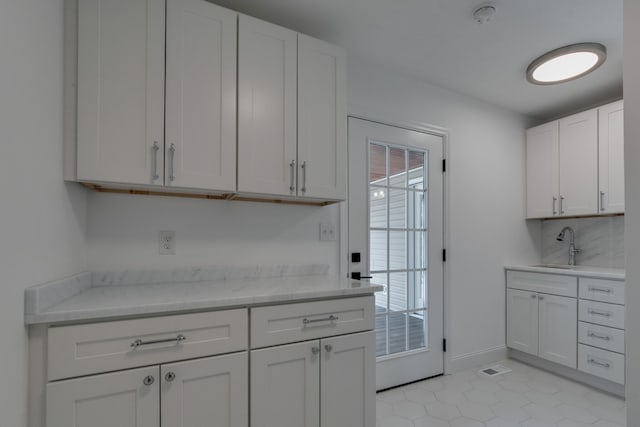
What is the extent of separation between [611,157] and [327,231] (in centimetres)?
246

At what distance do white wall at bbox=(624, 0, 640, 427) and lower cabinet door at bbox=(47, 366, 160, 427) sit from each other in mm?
1615

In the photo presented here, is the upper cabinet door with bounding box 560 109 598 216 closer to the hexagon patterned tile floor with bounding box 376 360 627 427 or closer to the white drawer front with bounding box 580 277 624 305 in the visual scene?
the white drawer front with bounding box 580 277 624 305

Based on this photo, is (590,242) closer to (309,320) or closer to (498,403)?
(498,403)

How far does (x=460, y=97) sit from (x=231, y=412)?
2.91 metres

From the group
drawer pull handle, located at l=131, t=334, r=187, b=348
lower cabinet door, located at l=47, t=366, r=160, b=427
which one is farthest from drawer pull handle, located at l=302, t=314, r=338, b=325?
lower cabinet door, located at l=47, t=366, r=160, b=427

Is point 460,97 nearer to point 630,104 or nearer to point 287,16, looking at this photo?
point 287,16

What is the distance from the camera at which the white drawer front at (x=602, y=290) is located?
2383 millimetres

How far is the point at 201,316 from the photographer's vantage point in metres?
1.32

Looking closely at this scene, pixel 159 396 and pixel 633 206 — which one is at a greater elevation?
pixel 633 206

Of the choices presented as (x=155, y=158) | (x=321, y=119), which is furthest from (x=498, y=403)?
(x=155, y=158)

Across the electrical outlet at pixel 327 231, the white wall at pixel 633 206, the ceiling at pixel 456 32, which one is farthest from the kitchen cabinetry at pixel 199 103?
the white wall at pixel 633 206

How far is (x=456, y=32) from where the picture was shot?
6.82 ft

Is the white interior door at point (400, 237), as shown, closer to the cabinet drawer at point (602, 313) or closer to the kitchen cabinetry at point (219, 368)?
the kitchen cabinetry at point (219, 368)

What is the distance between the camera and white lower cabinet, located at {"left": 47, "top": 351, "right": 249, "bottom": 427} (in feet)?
3.71
